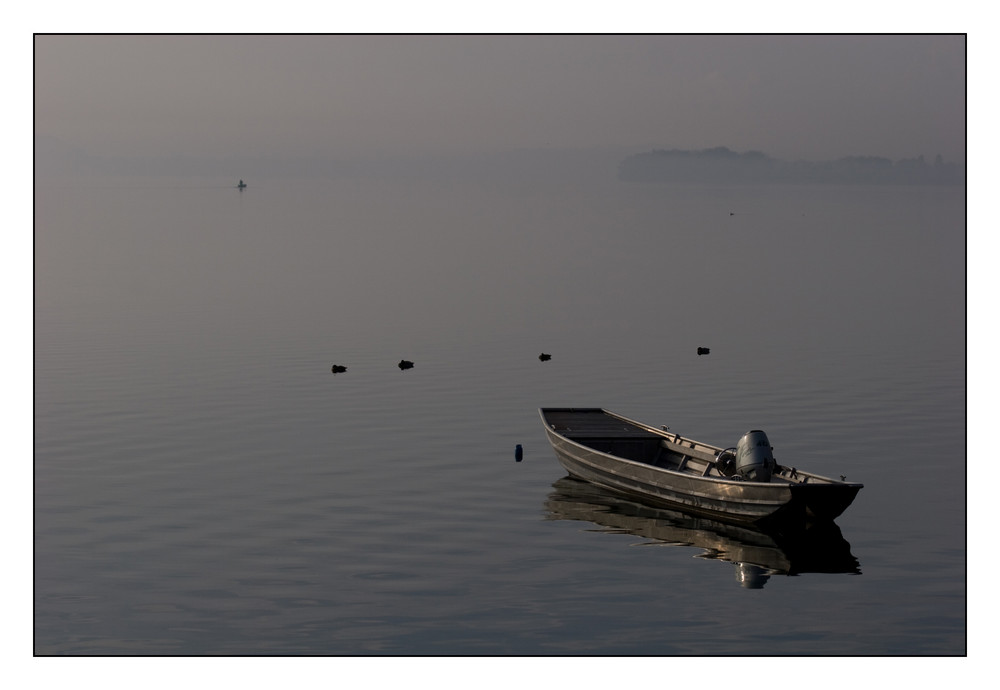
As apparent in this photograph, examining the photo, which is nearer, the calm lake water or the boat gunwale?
the calm lake water

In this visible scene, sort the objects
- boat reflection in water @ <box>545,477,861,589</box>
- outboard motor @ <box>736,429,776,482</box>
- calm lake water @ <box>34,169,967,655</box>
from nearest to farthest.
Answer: calm lake water @ <box>34,169,967,655</box> → boat reflection in water @ <box>545,477,861,589</box> → outboard motor @ <box>736,429,776,482</box>

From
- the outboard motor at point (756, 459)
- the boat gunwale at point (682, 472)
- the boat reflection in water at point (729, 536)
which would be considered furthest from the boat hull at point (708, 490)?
the outboard motor at point (756, 459)

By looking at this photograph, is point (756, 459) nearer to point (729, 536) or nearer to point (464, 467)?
point (729, 536)

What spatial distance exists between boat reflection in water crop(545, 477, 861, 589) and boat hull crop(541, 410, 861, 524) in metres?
0.33

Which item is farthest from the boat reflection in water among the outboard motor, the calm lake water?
the outboard motor

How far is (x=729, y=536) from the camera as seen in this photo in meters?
41.3

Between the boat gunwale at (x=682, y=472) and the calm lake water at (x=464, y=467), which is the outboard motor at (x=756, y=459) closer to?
the boat gunwale at (x=682, y=472)

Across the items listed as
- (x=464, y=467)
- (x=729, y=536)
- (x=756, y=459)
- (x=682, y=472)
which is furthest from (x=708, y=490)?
(x=464, y=467)

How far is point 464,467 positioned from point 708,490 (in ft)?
31.2

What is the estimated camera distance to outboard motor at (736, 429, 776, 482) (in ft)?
140

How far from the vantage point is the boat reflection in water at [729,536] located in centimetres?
3819

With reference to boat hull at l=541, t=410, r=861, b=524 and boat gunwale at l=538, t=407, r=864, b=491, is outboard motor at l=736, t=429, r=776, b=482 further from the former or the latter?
boat hull at l=541, t=410, r=861, b=524

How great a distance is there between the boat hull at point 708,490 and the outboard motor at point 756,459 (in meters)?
0.51

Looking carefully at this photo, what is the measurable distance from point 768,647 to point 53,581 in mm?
17768
